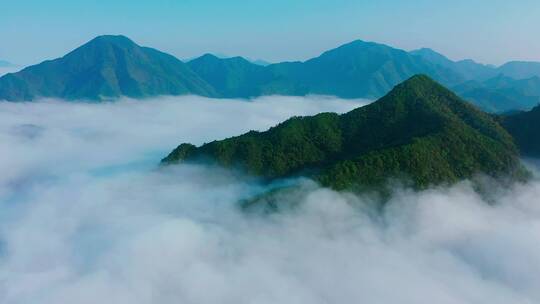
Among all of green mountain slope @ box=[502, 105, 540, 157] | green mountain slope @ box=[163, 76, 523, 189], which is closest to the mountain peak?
green mountain slope @ box=[163, 76, 523, 189]

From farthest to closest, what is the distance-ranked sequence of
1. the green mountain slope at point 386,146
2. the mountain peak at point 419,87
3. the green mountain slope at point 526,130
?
the mountain peak at point 419,87 → the green mountain slope at point 526,130 → the green mountain slope at point 386,146

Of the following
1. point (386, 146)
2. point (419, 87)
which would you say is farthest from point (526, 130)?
point (386, 146)

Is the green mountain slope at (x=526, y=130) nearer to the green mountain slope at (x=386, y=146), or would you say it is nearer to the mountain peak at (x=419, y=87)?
the green mountain slope at (x=386, y=146)

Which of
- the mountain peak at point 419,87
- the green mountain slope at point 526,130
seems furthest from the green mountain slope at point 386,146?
the green mountain slope at point 526,130

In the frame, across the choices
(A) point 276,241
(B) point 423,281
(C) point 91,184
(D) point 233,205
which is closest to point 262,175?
(D) point 233,205

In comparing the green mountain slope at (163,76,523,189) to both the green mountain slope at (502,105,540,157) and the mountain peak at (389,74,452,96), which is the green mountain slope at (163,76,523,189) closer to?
the mountain peak at (389,74,452,96)

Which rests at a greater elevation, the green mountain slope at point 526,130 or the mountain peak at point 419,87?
the mountain peak at point 419,87

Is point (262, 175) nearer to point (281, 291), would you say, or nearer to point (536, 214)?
point (281, 291)
